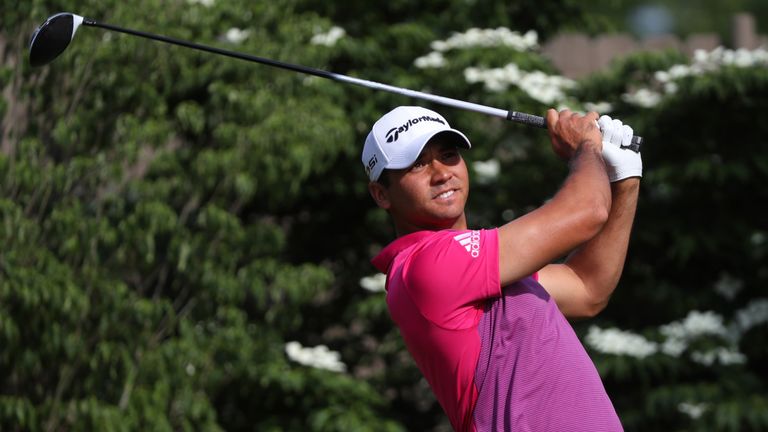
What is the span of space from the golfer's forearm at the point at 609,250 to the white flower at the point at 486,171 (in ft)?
11.1

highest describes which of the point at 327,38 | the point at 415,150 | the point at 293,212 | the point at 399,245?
the point at 415,150

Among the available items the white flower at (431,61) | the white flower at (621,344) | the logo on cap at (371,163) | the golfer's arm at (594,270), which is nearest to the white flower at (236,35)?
the white flower at (431,61)

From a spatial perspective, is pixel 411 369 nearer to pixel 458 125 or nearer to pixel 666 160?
pixel 458 125

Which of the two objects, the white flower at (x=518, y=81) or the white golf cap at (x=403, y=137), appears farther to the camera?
the white flower at (x=518, y=81)

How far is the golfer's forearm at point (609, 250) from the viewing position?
10.0 ft

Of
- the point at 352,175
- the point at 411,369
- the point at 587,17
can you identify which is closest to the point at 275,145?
the point at 352,175

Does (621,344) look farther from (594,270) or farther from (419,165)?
(419,165)

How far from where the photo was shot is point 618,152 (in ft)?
9.71

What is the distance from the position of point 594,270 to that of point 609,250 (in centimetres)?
6

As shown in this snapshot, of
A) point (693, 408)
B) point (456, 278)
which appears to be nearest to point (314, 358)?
point (693, 408)

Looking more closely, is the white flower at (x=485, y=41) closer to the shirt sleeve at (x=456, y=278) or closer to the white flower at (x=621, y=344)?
the white flower at (x=621, y=344)

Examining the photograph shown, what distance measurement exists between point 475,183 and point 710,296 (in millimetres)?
1242

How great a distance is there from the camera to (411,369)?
6.62 m

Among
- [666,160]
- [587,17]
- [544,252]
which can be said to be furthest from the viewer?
[587,17]
